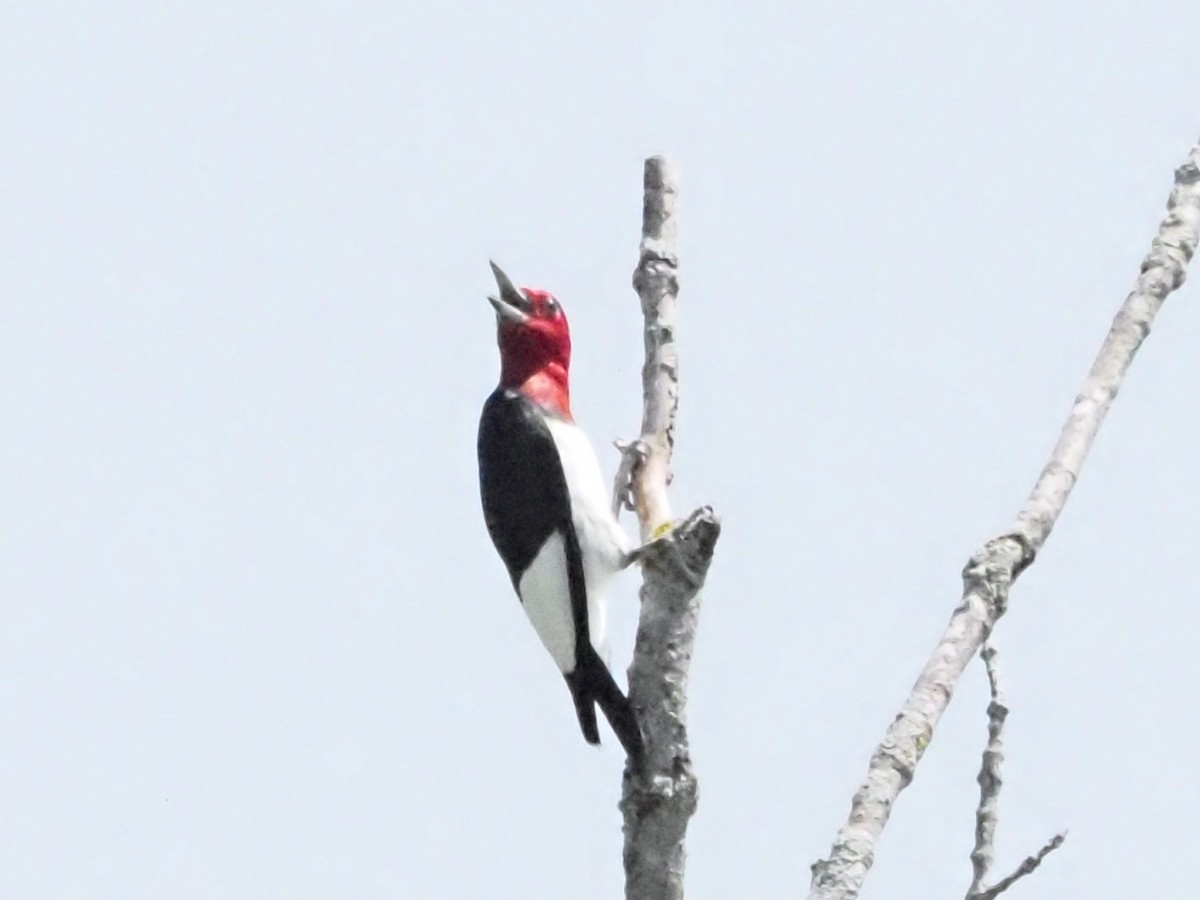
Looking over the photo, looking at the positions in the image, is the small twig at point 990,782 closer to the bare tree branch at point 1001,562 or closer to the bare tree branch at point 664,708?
the bare tree branch at point 1001,562

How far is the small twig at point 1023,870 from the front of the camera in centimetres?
352

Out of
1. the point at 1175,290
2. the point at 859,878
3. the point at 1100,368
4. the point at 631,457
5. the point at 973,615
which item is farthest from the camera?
the point at 631,457

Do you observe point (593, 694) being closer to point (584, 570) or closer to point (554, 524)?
point (584, 570)

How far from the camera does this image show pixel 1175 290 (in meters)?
4.21

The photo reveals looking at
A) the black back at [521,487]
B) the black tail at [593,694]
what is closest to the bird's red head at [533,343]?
the black back at [521,487]

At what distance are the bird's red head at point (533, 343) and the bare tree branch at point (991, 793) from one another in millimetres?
2965

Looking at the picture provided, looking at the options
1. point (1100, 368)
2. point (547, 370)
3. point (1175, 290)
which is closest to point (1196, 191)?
point (1175, 290)

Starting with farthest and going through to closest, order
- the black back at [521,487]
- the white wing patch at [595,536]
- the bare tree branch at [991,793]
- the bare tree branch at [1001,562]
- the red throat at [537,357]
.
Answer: the red throat at [537,357], the black back at [521,487], the white wing patch at [595,536], the bare tree branch at [991,793], the bare tree branch at [1001,562]

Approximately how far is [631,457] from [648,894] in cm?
160

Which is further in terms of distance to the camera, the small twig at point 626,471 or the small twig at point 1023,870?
the small twig at point 626,471

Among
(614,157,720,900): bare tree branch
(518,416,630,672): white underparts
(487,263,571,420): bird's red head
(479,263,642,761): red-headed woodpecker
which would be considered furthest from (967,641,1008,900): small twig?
(487,263,571,420): bird's red head

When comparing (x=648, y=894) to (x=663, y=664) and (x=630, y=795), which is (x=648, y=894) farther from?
(x=663, y=664)

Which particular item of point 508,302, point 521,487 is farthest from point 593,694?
point 508,302

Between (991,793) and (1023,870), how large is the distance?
27 centimetres
